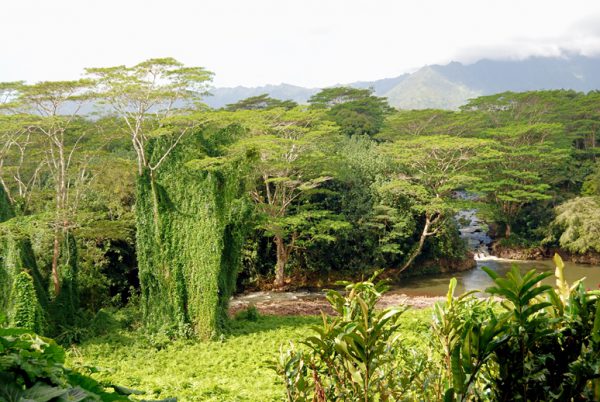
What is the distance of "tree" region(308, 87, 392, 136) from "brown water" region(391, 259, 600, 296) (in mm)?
11719

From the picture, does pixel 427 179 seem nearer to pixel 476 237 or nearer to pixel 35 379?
pixel 476 237

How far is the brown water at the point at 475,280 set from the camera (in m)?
17.2

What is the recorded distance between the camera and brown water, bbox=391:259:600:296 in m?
17.2

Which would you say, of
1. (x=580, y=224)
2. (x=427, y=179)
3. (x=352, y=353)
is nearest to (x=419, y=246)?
(x=427, y=179)

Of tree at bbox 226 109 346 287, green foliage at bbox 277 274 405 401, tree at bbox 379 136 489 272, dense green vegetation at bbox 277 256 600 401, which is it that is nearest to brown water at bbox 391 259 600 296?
tree at bbox 379 136 489 272

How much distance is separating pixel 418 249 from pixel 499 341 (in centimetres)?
1752

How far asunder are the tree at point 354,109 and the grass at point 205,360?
19886mm

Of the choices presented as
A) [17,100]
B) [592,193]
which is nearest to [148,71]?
[17,100]

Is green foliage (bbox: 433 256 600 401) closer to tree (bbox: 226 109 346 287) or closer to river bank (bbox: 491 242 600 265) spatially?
tree (bbox: 226 109 346 287)

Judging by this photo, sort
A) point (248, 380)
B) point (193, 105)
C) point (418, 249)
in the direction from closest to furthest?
1. point (248, 380)
2. point (193, 105)
3. point (418, 249)

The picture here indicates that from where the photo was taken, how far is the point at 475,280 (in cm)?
1864

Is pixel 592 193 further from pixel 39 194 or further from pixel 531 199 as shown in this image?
pixel 39 194

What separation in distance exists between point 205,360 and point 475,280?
13.5 meters

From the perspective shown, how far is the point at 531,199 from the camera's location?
22281 millimetres
